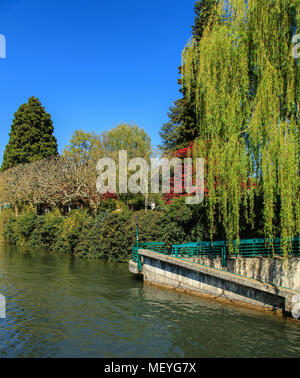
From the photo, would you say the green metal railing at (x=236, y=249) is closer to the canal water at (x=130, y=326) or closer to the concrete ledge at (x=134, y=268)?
the concrete ledge at (x=134, y=268)

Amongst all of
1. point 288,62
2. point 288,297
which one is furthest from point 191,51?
point 288,297

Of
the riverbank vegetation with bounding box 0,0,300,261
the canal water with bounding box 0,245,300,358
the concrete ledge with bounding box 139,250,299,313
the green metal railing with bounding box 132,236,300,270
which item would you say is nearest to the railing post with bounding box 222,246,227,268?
the green metal railing with bounding box 132,236,300,270

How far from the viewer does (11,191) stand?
4338 cm

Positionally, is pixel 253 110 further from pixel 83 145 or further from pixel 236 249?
pixel 83 145

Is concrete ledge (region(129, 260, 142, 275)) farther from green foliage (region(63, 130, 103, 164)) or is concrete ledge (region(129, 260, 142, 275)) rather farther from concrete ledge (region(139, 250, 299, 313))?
green foliage (region(63, 130, 103, 164))

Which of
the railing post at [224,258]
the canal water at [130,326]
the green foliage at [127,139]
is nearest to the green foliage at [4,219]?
the green foliage at [127,139]

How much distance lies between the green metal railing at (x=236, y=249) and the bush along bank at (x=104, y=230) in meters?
1.57

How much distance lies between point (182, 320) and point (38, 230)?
1209 inches

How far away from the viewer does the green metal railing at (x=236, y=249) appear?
13.2 meters

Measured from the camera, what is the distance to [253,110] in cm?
1313

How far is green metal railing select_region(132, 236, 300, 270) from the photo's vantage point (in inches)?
518

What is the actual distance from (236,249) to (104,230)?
17.4m

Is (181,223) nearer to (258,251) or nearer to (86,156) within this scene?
(258,251)

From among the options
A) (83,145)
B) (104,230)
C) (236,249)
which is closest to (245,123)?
(236,249)
